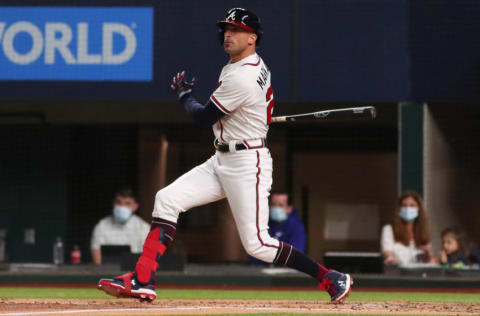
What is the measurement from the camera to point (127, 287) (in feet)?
18.2

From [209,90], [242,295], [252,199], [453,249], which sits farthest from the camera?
[209,90]

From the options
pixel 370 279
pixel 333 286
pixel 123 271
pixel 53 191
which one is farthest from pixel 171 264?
pixel 333 286

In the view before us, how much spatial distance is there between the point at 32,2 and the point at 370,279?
16.1ft

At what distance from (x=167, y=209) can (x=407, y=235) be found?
4.53 m

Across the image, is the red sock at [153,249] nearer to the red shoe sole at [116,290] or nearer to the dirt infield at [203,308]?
the red shoe sole at [116,290]

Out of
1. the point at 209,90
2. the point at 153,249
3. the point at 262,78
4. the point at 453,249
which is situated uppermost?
the point at 209,90

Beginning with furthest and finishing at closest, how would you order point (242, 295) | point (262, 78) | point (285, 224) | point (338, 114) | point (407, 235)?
1. point (285, 224)
2. point (407, 235)
3. point (242, 295)
4. point (338, 114)
5. point (262, 78)

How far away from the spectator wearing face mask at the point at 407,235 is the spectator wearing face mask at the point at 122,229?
264 centimetres

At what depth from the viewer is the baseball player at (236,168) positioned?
18.7 ft

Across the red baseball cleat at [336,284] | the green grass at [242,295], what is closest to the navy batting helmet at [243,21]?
the red baseball cleat at [336,284]

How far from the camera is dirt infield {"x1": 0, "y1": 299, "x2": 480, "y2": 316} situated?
5.47 metres

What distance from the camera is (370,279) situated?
9.59m

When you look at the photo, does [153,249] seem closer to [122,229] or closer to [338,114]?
[338,114]

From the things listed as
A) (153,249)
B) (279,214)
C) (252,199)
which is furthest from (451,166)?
(153,249)
